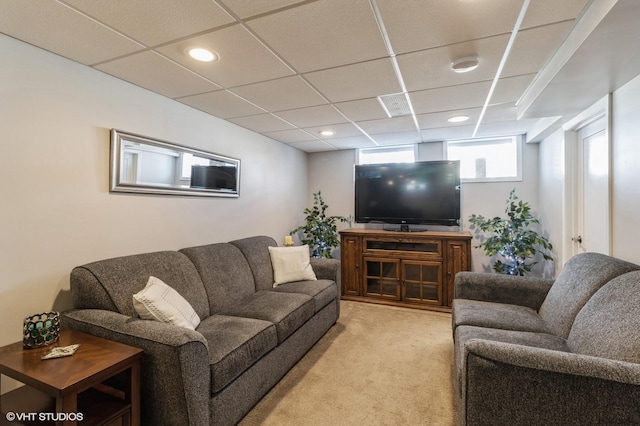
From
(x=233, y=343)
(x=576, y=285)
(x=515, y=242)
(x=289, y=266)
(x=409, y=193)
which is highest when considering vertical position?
(x=409, y=193)

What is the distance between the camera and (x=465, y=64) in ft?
6.45

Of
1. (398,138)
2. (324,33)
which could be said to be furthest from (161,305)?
(398,138)

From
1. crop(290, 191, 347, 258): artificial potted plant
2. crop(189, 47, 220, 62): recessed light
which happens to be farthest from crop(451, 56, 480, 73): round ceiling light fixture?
crop(290, 191, 347, 258): artificial potted plant

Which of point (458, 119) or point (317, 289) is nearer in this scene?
point (317, 289)

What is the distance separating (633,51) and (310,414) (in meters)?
2.78

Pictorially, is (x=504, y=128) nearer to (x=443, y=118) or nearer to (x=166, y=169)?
(x=443, y=118)

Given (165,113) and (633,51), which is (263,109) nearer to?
(165,113)

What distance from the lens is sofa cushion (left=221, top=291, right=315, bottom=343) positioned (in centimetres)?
220

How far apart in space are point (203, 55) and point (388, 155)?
11.2 feet

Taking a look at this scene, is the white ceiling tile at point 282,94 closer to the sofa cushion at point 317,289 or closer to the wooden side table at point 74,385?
the sofa cushion at point 317,289

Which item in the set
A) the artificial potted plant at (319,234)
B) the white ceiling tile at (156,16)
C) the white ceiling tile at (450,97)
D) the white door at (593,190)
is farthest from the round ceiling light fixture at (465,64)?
the artificial potted plant at (319,234)

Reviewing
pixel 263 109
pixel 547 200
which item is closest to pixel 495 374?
pixel 263 109

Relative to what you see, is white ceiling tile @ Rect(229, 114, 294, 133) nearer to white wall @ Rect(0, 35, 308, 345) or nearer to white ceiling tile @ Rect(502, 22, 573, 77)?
white wall @ Rect(0, 35, 308, 345)

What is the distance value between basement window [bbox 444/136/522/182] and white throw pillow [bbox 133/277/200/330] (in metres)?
3.92
